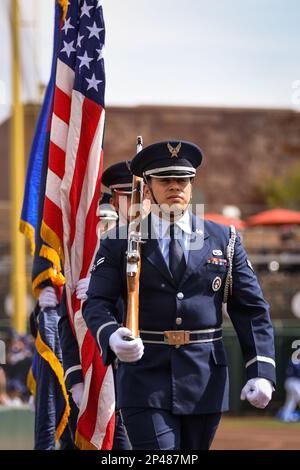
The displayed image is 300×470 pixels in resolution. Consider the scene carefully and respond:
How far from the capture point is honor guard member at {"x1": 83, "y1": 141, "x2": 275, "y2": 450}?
181 inches

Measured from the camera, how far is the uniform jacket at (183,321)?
4621 mm

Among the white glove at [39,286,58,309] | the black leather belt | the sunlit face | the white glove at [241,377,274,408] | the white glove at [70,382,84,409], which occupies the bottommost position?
the white glove at [70,382,84,409]

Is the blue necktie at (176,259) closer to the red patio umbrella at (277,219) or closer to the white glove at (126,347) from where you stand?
the white glove at (126,347)

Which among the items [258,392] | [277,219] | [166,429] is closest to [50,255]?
[166,429]

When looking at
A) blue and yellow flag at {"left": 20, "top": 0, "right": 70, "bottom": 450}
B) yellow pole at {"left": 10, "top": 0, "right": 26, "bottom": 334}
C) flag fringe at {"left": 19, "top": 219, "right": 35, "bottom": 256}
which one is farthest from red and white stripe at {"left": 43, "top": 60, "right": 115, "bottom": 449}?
yellow pole at {"left": 10, "top": 0, "right": 26, "bottom": 334}

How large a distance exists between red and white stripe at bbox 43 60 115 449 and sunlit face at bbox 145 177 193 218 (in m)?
1.30

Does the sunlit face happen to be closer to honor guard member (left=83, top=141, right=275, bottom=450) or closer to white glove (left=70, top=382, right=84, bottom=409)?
honor guard member (left=83, top=141, right=275, bottom=450)

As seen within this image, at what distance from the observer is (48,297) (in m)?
6.34

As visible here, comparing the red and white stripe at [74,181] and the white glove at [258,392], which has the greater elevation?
the red and white stripe at [74,181]

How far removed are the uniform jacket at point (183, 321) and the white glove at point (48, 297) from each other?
1.55m

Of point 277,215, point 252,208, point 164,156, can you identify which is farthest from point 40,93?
point 252,208

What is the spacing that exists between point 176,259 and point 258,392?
678mm

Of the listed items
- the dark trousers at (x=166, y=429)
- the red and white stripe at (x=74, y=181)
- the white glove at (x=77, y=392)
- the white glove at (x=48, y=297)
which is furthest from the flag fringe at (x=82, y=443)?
the dark trousers at (x=166, y=429)

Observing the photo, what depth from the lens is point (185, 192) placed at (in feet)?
15.6
